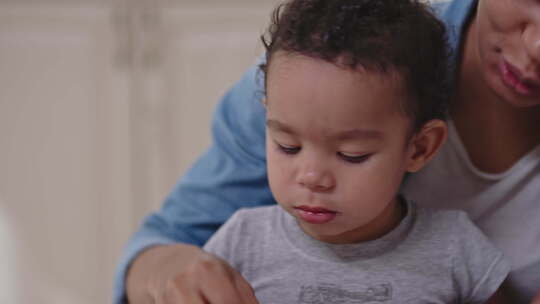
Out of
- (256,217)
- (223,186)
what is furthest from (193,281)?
(223,186)

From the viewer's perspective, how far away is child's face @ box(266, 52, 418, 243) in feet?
2.33

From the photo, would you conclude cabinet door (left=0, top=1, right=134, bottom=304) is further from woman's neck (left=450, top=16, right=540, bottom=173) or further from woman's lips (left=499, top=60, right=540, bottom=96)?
woman's lips (left=499, top=60, right=540, bottom=96)

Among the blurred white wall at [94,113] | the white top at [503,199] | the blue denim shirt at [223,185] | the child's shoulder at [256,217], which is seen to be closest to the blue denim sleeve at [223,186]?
the blue denim shirt at [223,185]

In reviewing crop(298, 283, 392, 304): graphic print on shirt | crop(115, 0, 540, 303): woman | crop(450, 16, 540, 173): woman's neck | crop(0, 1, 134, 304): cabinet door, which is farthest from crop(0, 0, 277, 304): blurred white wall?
crop(298, 283, 392, 304): graphic print on shirt

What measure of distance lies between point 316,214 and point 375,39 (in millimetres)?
177

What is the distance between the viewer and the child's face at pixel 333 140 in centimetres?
71

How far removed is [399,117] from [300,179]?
0.11 metres

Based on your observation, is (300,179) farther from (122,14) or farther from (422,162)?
(122,14)

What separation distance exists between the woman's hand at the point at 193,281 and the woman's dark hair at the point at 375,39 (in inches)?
8.4

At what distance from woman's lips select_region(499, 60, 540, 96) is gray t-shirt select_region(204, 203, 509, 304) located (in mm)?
157

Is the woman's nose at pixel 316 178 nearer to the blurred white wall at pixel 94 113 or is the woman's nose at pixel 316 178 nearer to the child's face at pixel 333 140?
the child's face at pixel 333 140

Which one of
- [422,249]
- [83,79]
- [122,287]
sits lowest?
[83,79]

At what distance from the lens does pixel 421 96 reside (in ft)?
2.49

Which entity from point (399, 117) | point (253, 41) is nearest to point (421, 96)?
point (399, 117)
